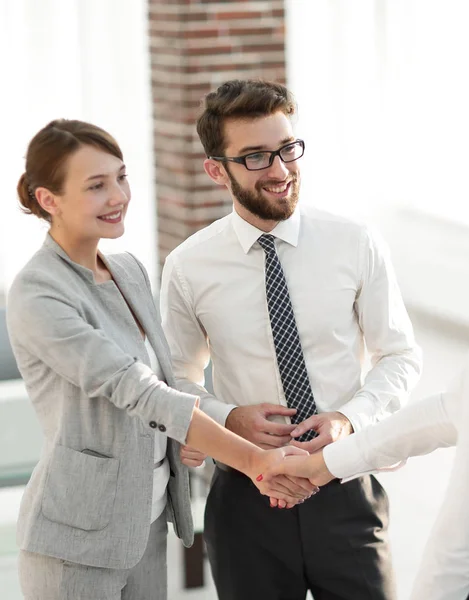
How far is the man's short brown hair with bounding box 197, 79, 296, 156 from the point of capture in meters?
2.15

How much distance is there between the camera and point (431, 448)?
184 cm

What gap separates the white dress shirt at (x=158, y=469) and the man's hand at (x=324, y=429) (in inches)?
10.2

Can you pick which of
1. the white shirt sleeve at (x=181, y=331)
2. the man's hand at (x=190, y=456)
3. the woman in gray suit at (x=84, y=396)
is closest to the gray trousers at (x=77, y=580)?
the woman in gray suit at (x=84, y=396)

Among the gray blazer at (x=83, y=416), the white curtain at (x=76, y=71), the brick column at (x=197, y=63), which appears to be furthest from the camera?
the white curtain at (x=76, y=71)

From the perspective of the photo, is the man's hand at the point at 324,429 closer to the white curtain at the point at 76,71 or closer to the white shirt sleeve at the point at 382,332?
the white shirt sleeve at the point at 382,332

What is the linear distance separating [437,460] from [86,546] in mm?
2723

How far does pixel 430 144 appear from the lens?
688 centimetres

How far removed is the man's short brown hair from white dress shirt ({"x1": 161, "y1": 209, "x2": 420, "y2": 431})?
6.5 inches

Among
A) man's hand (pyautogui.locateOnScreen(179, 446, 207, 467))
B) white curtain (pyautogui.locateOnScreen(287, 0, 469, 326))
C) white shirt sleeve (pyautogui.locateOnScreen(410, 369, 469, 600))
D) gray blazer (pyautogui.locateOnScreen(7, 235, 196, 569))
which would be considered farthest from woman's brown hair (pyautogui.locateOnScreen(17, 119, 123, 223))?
white curtain (pyautogui.locateOnScreen(287, 0, 469, 326))

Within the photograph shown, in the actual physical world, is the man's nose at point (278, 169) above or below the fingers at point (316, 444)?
above

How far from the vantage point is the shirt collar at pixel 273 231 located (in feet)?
7.23

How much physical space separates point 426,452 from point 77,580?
2.12ft

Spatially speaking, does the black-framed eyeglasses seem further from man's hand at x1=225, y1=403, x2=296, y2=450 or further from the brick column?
the brick column

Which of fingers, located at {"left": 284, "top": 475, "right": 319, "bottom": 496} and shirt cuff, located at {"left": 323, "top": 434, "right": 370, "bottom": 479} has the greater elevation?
shirt cuff, located at {"left": 323, "top": 434, "right": 370, "bottom": 479}
